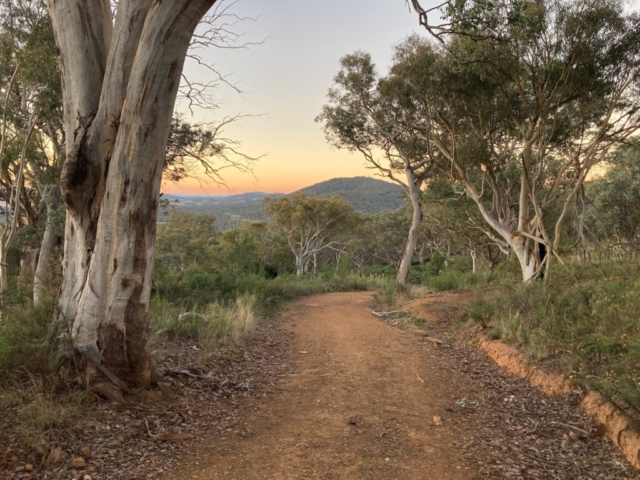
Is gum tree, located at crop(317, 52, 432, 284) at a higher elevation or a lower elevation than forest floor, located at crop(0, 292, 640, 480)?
higher

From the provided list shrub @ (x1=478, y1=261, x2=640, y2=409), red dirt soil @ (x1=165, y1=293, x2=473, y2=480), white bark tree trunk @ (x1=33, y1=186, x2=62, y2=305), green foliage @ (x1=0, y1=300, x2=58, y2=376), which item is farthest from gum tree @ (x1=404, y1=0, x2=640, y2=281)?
white bark tree trunk @ (x1=33, y1=186, x2=62, y2=305)

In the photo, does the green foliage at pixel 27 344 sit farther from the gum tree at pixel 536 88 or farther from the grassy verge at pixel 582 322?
the gum tree at pixel 536 88

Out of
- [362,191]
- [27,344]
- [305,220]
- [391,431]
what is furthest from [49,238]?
[362,191]

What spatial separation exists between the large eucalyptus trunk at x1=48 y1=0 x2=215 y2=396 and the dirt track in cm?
128

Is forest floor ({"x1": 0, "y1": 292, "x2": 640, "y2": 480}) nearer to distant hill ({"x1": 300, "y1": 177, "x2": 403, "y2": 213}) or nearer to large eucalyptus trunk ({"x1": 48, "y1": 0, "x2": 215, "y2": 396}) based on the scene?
large eucalyptus trunk ({"x1": 48, "y1": 0, "x2": 215, "y2": 396})

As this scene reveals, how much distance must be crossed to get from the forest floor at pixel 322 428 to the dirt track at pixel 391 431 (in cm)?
1

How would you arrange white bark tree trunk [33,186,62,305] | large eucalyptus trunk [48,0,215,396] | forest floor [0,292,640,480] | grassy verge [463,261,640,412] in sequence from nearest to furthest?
forest floor [0,292,640,480]
large eucalyptus trunk [48,0,215,396]
grassy verge [463,261,640,412]
white bark tree trunk [33,186,62,305]

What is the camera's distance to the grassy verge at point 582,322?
409cm

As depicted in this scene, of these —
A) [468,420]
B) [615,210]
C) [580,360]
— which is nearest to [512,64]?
[580,360]

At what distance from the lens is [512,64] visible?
938cm

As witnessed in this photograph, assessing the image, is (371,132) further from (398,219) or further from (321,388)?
(398,219)

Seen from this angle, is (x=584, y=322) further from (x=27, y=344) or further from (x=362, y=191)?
(x=362, y=191)

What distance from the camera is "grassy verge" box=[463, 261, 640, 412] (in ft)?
13.4

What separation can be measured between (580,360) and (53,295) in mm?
5791
